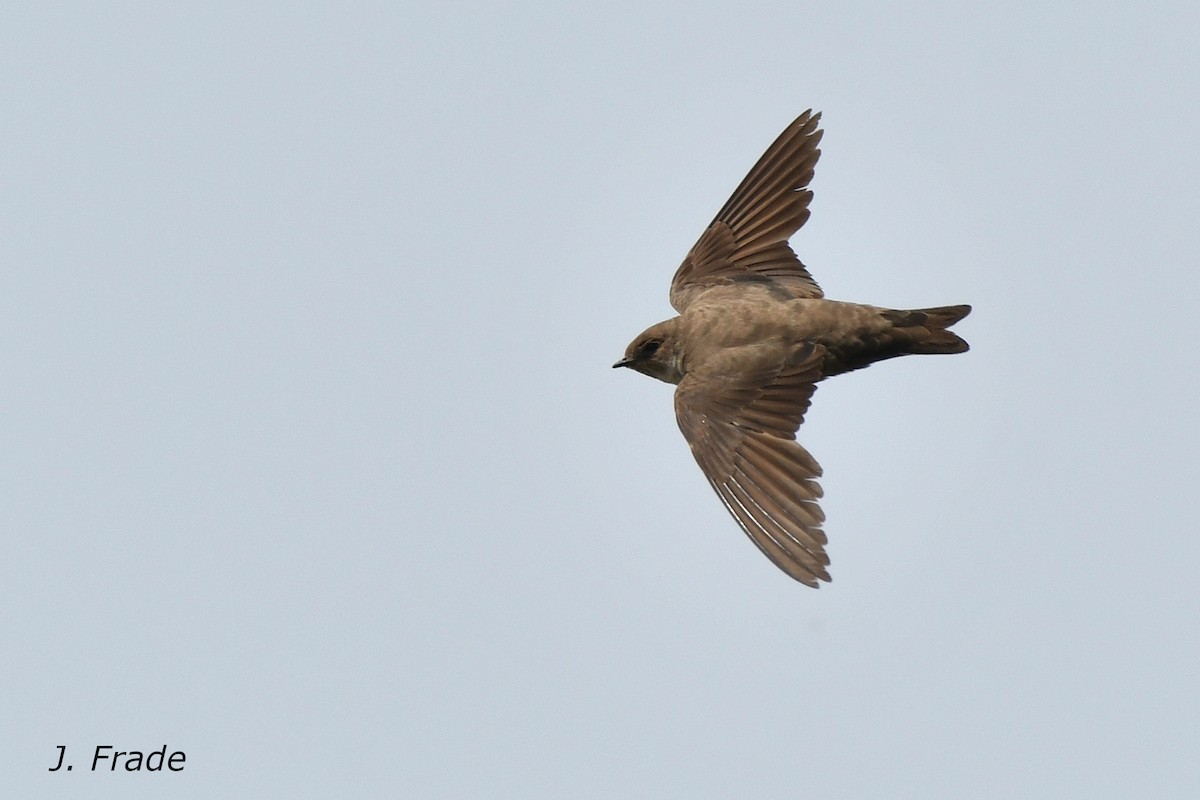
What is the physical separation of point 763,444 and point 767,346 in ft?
2.31

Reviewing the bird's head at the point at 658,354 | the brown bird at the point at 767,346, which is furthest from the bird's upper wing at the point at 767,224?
A: the bird's head at the point at 658,354

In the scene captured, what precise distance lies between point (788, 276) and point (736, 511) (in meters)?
2.25

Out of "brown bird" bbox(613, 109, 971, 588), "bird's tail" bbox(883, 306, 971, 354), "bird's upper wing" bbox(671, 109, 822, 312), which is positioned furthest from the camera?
"bird's upper wing" bbox(671, 109, 822, 312)

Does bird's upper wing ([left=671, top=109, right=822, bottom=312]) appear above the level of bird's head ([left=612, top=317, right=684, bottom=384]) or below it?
above

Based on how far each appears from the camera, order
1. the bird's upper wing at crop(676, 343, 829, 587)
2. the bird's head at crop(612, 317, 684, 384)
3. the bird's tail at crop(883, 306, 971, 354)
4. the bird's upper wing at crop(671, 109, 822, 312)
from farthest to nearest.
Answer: the bird's upper wing at crop(671, 109, 822, 312)
the bird's head at crop(612, 317, 684, 384)
the bird's tail at crop(883, 306, 971, 354)
the bird's upper wing at crop(676, 343, 829, 587)

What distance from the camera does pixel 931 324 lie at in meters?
10.0

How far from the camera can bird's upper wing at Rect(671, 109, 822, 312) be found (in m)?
11.0

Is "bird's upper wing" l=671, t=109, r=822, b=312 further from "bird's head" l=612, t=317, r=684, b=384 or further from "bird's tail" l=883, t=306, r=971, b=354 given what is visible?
"bird's tail" l=883, t=306, r=971, b=354

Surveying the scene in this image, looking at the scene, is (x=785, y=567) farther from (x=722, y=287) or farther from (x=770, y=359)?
(x=722, y=287)

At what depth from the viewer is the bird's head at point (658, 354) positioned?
10.8m

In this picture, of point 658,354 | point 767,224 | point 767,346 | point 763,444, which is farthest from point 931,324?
point 658,354

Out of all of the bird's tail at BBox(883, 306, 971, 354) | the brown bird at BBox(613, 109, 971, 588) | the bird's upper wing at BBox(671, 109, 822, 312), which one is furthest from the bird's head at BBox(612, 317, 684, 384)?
the bird's tail at BBox(883, 306, 971, 354)

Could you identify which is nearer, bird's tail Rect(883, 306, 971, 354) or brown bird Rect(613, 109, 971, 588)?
brown bird Rect(613, 109, 971, 588)

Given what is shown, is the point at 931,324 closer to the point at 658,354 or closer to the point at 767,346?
the point at 767,346
